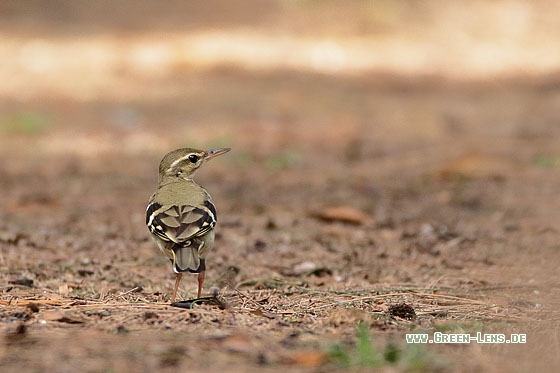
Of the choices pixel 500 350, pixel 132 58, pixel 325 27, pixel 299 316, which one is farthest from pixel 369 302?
pixel 325 27

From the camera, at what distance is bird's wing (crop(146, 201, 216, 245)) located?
5141 mm

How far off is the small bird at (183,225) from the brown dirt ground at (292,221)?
0.28 m

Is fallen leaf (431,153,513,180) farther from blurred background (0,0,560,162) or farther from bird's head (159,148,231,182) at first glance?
bird's head (159,148,231,182)

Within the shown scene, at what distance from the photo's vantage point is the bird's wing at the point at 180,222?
514 cm

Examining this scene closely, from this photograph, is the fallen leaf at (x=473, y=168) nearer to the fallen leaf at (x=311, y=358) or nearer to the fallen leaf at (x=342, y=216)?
the fallen leaf at (x=342, y=216)

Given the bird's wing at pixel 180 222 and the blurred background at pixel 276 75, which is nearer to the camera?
the bird's wing at pixel 180 222

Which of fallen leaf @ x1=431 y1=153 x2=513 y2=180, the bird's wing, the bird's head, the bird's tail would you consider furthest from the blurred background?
the bird's tail

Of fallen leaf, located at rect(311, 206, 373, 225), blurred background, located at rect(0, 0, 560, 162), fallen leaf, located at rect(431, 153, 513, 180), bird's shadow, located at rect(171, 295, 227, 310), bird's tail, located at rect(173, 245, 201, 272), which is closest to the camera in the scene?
bird's shadow, located at rect(171, 295, 227, 310)

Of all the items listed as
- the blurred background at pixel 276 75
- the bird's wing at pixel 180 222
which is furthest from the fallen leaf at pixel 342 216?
the blurred background at pixel 276 75

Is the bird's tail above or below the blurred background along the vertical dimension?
below

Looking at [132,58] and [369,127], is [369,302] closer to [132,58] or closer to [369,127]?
[369,127]

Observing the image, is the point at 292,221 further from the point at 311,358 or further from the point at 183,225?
the point at 311,358

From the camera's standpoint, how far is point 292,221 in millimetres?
8758

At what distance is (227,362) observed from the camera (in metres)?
3.68
